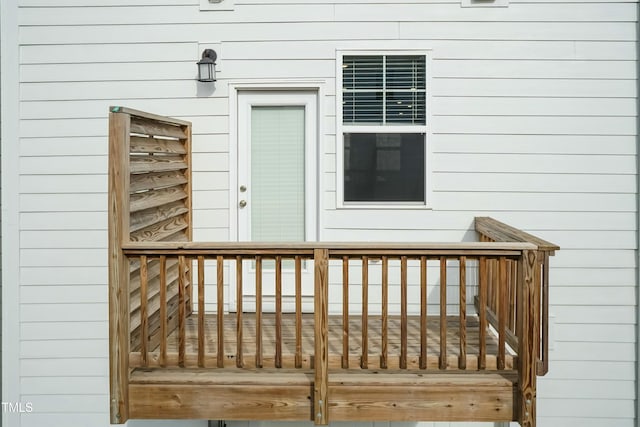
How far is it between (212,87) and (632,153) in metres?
3.22

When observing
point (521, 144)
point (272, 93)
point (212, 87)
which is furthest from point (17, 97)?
point (521, 144)

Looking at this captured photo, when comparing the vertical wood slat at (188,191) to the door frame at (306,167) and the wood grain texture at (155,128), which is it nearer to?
the wood grain texture at (155,128)

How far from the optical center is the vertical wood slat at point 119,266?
3.54m

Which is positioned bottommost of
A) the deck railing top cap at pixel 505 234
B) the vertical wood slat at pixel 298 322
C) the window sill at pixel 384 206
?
the vertical wood slat at pixel 298 322

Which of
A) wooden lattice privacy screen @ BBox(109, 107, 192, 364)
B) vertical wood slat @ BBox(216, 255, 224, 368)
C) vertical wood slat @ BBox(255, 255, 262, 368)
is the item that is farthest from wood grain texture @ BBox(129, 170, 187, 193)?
vertical wood slat @ BBox(255, 255, 262, 368)

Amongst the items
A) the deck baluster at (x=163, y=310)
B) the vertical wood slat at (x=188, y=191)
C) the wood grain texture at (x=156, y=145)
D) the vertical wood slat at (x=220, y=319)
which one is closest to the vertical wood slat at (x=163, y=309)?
the deck baluster at (x=163, y=310)

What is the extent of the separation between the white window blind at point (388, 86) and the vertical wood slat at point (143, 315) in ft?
7.11

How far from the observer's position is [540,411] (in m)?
5.12

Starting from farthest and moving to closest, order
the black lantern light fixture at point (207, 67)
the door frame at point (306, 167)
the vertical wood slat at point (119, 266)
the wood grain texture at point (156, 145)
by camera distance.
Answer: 1. the door frame at point (306, 167)
2. the black lantern light fixture at point (207, 67)
3. the wood grain texture at point (156, 145)
4. the vertical wood slat at point (119, 266)

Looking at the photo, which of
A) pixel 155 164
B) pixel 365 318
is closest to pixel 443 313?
pixel 365 318

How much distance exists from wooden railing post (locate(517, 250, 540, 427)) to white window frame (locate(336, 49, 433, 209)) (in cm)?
156

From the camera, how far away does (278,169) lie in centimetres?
518

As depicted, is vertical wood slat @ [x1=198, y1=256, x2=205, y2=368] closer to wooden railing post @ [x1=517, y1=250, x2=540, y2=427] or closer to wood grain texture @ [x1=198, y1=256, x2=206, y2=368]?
wood grain texture @ [x1=198, y1=256, x2=206, y2=368]

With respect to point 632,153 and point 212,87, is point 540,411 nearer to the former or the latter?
point 632,153
